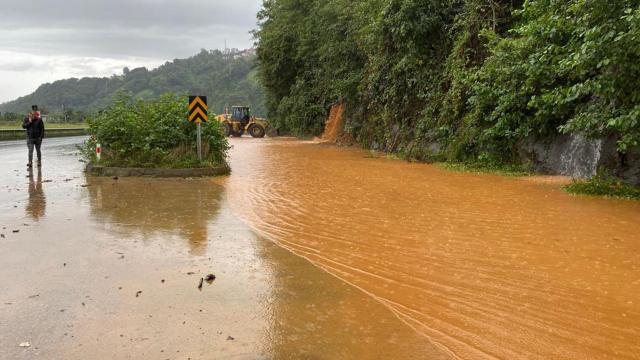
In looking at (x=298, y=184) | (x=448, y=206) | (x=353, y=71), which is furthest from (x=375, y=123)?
(x=448, y=206)

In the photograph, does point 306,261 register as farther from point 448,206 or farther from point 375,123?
point 375,123

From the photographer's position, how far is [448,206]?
9.78 meters

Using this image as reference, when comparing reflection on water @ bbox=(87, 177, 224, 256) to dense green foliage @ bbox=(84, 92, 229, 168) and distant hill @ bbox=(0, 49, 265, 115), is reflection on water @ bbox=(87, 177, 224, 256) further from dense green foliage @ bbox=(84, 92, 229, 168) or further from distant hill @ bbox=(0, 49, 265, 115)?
distant hill @ bbox=(0, 49, 265, 115)

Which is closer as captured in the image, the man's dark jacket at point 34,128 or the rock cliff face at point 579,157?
the rock cliff face at point 579,157

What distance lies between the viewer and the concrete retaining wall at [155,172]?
1422cm

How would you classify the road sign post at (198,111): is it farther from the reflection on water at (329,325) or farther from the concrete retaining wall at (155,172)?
the reflection on water at (329,325)

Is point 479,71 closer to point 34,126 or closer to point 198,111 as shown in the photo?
point 198,111

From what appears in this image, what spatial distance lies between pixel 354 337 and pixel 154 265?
2944mm

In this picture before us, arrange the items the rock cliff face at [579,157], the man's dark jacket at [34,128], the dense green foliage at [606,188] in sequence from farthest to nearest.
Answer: the man's dark jacket at [34,128]
the rock cliff face at [579,157]
the dense green foliage at [606,188]

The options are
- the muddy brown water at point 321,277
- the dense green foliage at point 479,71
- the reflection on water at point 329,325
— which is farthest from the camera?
the dense green foliage at point 479,71

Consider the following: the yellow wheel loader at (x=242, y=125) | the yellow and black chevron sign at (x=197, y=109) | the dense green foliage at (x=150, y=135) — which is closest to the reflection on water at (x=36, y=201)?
the dense green foliage at (x=150, y=135)

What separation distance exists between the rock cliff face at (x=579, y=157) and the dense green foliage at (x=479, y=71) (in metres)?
0.31

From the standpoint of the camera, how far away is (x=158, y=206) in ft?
32.5

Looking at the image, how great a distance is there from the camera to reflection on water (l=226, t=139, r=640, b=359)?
4.27 metres
